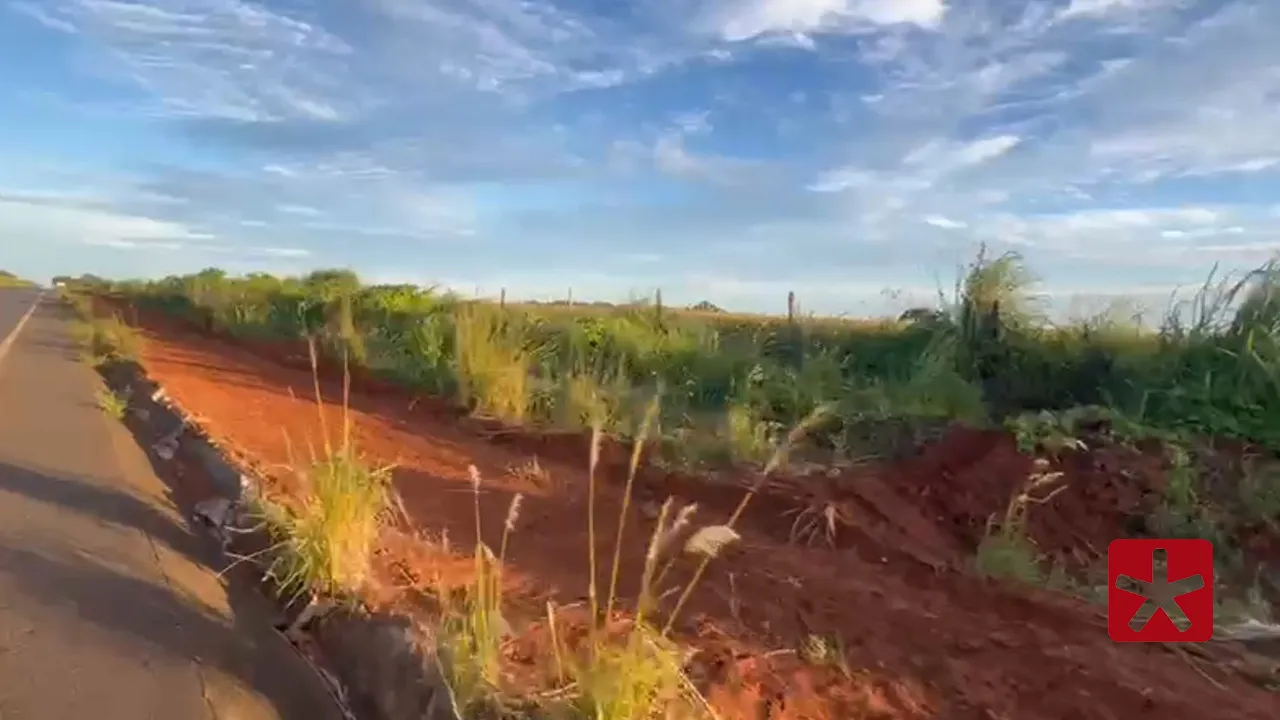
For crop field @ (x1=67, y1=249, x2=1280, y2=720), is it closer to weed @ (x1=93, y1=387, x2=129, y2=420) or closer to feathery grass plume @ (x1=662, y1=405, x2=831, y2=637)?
feathery grass plume @ (x1=662, y1=405, x2=831, y2=637)

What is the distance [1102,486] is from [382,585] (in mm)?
5869

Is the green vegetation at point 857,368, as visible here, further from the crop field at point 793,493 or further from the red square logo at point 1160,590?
the red square logo at point 1160,590

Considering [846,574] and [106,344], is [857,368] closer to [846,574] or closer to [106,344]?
[846,574]

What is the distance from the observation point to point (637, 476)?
846cm

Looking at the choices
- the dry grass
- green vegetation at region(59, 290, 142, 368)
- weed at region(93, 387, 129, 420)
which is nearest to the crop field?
the dry grass

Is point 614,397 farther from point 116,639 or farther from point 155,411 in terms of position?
point 116,639

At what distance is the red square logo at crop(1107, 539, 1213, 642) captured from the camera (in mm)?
Result: 5246

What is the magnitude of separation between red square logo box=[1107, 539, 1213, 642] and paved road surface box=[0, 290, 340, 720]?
12.9ft

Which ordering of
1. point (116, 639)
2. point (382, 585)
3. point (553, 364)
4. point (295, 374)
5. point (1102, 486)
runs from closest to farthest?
point (116, 639)
point (382, 585)
point (1102, 486)
point (553, 364)
point (295, 374)

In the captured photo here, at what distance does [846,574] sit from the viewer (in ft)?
19.5

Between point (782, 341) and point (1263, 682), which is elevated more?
point (782, 341)

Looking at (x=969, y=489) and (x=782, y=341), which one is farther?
(x=782, y=341)

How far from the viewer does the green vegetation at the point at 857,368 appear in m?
9.17

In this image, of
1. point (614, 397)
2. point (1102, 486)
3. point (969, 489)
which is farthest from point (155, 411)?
point (1102, 486)
